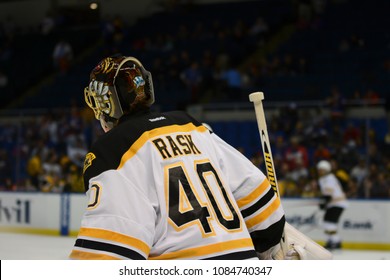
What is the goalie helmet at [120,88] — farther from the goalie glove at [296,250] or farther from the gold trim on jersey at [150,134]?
the goalie glove at [296,250]

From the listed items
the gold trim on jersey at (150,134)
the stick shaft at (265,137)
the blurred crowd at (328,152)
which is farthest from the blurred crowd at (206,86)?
the gold trim on jersey at (150,134)

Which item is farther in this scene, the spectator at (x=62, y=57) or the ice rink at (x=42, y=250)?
the spectator at (x=62, y=57)

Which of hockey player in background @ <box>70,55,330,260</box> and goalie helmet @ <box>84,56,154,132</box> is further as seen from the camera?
goalie helmet @ <box>84,56,154,132</box>

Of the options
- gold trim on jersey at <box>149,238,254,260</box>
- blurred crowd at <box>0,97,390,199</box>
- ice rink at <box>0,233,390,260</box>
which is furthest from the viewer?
blurred crowd at <box>0,97,390,199</box>

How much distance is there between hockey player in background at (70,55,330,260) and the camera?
1984 millimetres

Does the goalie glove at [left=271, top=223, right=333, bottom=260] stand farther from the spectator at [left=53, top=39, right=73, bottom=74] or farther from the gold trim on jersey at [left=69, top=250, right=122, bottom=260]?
the spectator at [left=53, top=39, right=73, bottom=74]

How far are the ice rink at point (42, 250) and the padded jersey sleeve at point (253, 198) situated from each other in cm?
620

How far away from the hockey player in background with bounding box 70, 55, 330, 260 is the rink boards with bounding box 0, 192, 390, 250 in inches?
334

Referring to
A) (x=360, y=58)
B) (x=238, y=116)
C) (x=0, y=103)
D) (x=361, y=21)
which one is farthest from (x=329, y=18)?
(x=0, y=103)

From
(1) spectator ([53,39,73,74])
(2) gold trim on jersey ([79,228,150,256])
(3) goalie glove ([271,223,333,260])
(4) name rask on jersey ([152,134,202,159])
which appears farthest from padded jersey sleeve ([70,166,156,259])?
(1) spectator ([53,39,73,74])

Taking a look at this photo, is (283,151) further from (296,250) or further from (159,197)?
(159,197)

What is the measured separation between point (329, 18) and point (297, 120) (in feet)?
14.0

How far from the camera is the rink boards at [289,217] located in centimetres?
1052

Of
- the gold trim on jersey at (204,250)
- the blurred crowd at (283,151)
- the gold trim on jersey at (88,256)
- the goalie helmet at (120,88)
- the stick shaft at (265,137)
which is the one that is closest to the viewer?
the gold trim on jersey at (88,256)
